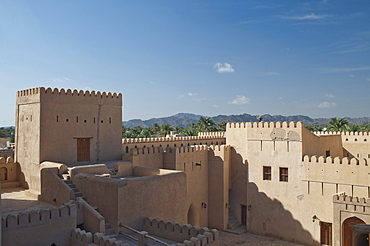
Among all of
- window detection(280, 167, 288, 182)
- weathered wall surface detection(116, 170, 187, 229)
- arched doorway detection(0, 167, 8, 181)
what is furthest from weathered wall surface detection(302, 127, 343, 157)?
arched doorway detection(0, 167, 8, 181)

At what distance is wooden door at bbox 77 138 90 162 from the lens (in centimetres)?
1576

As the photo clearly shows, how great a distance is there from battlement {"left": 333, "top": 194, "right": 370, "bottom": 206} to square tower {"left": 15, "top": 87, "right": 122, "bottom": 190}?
444 inches

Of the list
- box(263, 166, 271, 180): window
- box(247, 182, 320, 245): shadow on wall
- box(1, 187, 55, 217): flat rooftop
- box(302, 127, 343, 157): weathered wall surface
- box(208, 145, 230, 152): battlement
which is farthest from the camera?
box(208, 145, 230, 152): battlement

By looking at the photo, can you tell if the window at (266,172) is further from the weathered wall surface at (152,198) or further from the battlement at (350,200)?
→ the weathered wall surface at (152,198)

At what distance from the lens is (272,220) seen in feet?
62.8

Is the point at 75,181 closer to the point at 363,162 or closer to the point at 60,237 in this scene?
the point at 60,237

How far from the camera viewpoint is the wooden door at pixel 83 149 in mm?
15758

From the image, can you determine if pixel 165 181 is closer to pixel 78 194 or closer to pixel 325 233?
pixel 78 194

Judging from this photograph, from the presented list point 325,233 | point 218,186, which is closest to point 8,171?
point 218,186

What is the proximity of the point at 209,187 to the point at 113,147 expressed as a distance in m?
7.03

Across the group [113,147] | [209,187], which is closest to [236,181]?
[209,187]

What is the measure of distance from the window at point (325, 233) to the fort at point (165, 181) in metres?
0.05

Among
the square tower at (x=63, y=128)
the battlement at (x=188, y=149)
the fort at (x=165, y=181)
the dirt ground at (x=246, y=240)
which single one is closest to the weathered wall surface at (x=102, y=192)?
the fort at (x=165, y=181)

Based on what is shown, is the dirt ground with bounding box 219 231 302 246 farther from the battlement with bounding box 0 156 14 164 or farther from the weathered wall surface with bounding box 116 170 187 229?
the battlement with bounding box 0 156 14 164
